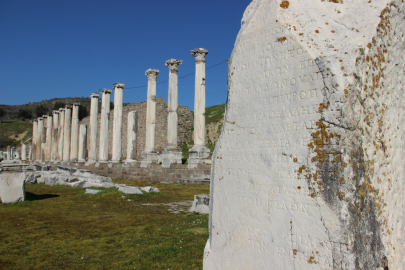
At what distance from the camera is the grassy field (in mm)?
4359

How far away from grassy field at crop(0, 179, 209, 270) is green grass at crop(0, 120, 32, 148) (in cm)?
5656

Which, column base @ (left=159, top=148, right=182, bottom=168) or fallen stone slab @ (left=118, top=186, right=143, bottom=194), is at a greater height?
column base @ (left=159, top=148, right=182, bottom=168)

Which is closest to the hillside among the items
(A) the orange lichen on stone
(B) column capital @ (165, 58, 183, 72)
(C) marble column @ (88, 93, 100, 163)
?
(C) marble column @ (88, 93, 100, 163)

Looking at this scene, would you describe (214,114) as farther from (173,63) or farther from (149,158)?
(173,63)

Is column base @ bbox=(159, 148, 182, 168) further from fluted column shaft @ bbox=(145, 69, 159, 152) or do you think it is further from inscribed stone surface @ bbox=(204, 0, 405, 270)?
inscribed stone surface @ bbox=(204, 0, 405, 270)

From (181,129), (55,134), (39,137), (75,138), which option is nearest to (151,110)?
(75,138)

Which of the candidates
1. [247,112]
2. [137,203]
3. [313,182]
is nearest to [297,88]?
[247,112]

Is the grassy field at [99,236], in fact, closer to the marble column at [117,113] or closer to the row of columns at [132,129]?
the row of columns at [132,129]

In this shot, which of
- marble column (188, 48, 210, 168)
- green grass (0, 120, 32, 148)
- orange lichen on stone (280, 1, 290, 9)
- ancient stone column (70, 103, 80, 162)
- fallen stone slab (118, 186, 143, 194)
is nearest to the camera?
orange lichen on stone (280, 1, 290, 9)

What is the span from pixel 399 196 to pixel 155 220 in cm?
509

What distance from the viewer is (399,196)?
270 cm

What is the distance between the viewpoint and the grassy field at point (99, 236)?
4359 mm

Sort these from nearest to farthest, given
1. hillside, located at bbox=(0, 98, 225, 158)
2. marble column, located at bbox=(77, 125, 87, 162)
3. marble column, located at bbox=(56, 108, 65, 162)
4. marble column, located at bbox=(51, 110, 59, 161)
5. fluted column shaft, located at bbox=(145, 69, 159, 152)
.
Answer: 1. fluted column shaft, located at bbox=(145, 69, 159, 152)
2. marble column, located at bbox=(77, 125, 87, 162)
3. marble column, located at bbox=(56, 108, 65, 162)
4. marble column, located at bbox=(51, 110, 59, 161)
5. hillside, located at bbox=(0, 98, 225, 158)

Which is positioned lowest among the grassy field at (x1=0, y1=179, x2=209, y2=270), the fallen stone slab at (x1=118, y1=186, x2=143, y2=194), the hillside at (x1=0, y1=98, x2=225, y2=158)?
the grassy field at (x1=0, y1=179, x2=209, y2=270)
